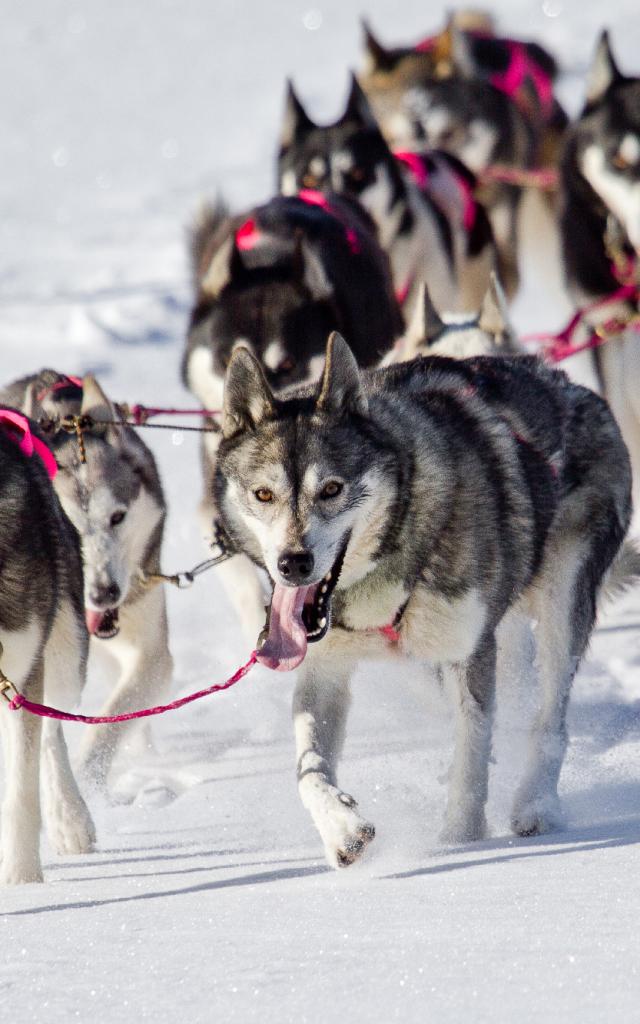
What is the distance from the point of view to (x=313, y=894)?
8.41ft

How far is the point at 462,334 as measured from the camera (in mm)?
4395

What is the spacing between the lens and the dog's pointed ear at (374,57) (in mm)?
8570

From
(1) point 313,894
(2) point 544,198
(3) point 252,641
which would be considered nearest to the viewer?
(1) point 313,894

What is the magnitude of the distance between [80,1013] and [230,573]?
10.2 feet

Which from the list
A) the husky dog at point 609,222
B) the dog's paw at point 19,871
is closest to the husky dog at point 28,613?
the dog's paw at point 19,871

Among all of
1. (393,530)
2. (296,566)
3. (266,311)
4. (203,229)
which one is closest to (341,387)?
(393,530)

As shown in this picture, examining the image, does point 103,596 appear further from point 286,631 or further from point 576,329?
point 576,329

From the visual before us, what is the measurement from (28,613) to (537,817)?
3.63 ft

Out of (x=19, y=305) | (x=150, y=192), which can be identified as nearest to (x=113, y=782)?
(x=19, y=305)

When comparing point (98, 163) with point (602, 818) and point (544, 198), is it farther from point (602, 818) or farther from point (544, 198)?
point (602, 818)

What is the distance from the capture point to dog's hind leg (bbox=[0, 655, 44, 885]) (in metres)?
3.09

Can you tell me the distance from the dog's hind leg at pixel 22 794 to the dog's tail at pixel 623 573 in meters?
1.50

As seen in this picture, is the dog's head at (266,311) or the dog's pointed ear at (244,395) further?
the dog's head at (266,311)

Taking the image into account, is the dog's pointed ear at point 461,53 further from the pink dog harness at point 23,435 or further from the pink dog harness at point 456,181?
the pink dog harness at point 23,435
